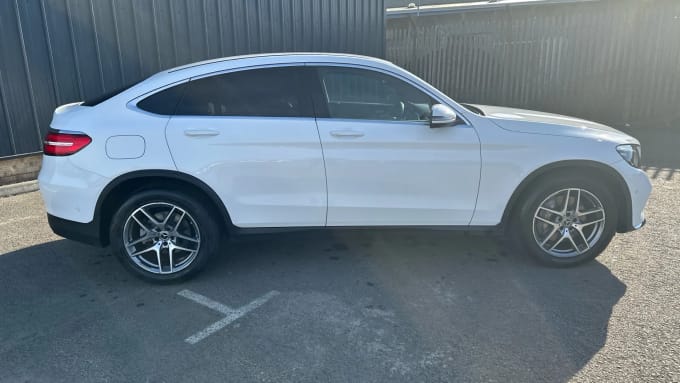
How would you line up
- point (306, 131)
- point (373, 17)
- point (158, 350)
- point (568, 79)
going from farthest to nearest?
point (568, 79) < point (373, 17) < point (306, 131) < point (158, 350)

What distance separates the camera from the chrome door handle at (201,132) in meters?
3.63

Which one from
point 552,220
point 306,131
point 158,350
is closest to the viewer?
point 158,350

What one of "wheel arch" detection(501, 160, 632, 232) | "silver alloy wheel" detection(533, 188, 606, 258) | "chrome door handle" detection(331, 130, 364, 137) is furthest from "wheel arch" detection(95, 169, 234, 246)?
"silver alloy wheel" detection(533, 188, 606, 258)

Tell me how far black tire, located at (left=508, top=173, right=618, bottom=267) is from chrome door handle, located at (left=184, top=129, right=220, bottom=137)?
96.7 inches

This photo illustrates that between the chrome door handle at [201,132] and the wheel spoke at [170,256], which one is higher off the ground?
the chrome door handle at [201,132]

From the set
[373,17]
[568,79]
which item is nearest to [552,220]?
[373,17]

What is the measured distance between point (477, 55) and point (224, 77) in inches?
343

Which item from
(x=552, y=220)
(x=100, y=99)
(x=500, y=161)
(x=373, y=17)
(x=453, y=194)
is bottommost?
(x=552, y=220)

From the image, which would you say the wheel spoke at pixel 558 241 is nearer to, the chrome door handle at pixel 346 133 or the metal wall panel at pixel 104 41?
the chrome door handle at pixel 346 133

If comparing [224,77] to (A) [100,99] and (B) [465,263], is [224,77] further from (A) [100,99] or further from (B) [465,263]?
(B) [465,263]

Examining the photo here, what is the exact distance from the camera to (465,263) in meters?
4.15

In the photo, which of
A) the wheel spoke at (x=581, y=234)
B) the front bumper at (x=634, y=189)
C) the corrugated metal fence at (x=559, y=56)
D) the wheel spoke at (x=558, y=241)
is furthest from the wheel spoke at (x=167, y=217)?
the corrugated metal fence at (x=559, y=56)

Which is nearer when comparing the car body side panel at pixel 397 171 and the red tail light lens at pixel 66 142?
the red tail light lens at pixel 66 142

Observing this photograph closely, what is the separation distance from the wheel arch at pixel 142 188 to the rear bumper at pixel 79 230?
3cm
